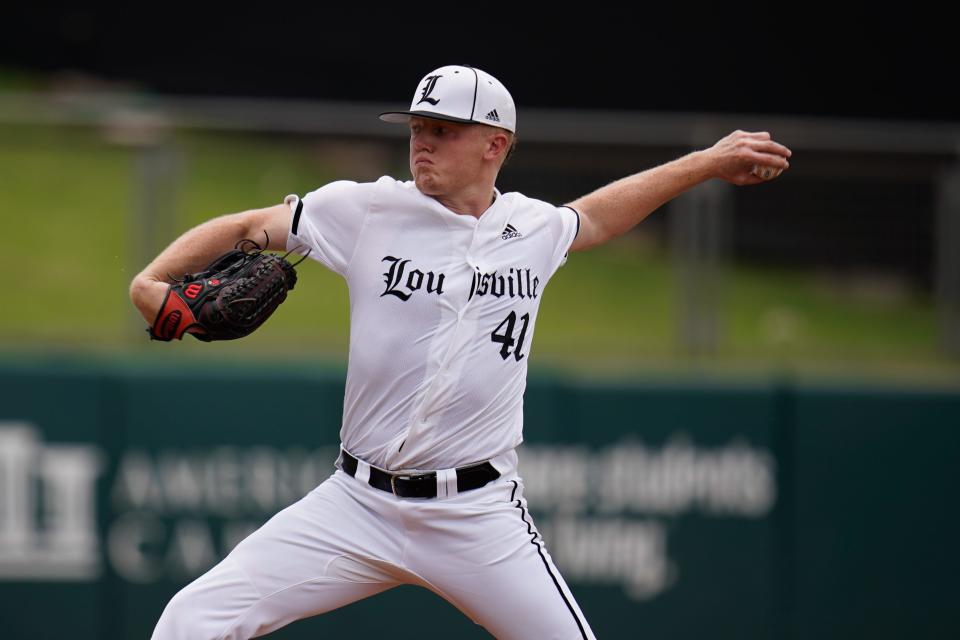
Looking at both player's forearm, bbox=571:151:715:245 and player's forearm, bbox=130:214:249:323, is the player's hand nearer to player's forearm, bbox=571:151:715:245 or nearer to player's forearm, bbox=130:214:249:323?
player's forearm, bbox=571:151:715:245

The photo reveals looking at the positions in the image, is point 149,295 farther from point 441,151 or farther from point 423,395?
point 441,151

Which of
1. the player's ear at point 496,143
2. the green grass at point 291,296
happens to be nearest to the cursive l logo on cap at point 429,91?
the player's ear at point 496,143

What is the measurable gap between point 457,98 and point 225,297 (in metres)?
0.96

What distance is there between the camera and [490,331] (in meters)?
4.34

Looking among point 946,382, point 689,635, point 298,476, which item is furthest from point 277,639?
point 946,382

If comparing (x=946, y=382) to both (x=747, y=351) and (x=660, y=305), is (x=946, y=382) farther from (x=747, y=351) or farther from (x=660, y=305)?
(x=660, y=305)

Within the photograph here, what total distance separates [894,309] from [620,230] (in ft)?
14.7

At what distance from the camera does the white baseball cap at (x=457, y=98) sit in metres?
4.21

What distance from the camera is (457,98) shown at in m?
4.23

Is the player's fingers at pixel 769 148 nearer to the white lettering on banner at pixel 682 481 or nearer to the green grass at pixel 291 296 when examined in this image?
the white lettering on banner at pixel 682 481

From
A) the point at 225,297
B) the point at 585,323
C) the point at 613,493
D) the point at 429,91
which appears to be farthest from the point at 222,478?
the point at 429,91

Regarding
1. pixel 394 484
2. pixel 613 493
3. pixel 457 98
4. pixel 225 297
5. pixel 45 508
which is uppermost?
pixel 457 98

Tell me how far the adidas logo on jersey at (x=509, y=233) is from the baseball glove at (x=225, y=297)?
28.6 inches

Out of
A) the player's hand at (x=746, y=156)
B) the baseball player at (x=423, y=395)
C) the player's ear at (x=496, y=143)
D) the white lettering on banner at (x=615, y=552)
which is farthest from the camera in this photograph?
the white lettering on banner at (x=615, y=552)
